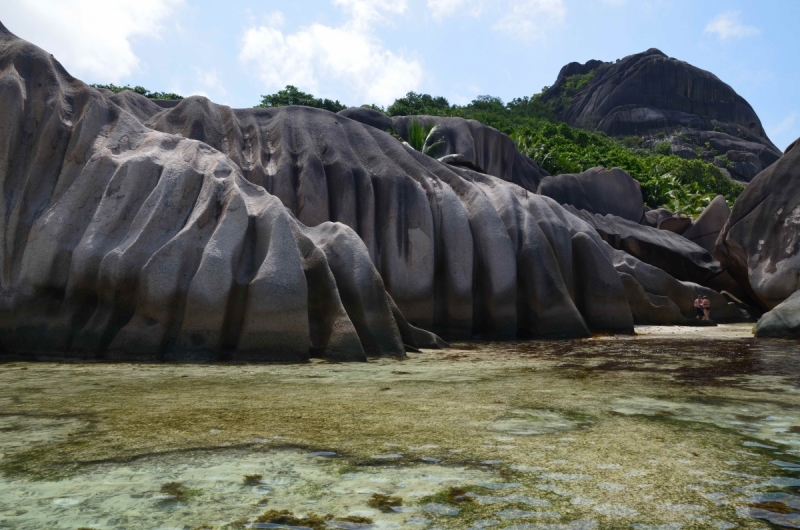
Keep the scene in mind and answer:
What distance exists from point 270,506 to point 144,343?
574 cm

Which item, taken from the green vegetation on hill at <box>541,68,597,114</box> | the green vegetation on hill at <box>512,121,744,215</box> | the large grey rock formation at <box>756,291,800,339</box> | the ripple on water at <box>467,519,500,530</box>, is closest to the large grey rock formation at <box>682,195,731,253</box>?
the green vegetation on hill at <box>512,121,744,215</box>

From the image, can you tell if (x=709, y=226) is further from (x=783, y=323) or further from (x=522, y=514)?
(x=522, y=514)

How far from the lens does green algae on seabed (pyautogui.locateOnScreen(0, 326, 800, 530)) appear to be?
2611 millimetres

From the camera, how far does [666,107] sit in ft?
213

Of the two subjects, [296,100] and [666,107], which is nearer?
[296,100]

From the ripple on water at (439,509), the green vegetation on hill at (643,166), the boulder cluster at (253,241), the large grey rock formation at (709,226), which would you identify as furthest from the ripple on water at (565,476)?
the green vegetation on hill at (643,166)

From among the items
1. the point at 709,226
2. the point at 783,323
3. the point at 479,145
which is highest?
the point at 479,145

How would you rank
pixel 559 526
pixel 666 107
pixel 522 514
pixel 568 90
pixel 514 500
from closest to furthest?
pixel 559 526, pixel 522 514, pixel 514 500, pixel 666 107, pixel 568 90

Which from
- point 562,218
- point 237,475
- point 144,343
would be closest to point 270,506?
point 237,475

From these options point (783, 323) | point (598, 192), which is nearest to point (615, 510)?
point (783, 323)

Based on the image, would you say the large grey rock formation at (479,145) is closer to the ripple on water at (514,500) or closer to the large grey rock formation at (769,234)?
the large grey rock formation at (769,234)

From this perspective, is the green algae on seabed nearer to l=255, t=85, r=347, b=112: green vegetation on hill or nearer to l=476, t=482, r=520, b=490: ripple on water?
l=476, t=482, r=520, b=490: ripple on water

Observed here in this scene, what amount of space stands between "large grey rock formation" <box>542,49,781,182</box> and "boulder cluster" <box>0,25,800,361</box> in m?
48.7

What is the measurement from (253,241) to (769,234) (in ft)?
46.4
